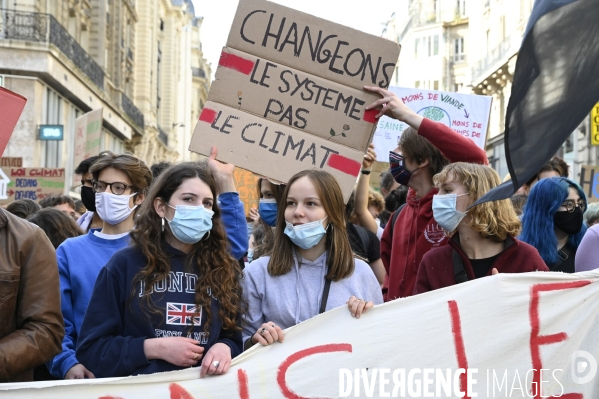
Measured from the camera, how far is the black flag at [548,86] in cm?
261

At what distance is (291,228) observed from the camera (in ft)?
12.5

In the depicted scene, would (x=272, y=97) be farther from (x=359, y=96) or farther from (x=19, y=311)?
(x=19, y=311)

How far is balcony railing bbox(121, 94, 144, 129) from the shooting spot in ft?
125

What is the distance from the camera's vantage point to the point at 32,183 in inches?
463

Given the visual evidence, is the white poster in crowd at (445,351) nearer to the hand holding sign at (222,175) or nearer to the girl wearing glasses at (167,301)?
the girl wearing glasses at (167,301)

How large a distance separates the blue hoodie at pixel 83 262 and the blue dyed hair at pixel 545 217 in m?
1.71

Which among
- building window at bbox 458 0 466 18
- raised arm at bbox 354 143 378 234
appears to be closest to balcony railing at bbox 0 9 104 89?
raised arm at bbox 354 143 378 234

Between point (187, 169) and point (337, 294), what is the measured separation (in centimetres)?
84

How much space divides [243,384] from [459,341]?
2.94 feet

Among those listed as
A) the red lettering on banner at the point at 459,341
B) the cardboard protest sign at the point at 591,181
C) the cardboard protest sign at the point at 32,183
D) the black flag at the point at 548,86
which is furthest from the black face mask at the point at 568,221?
the cardboard protest sign at the point at 32,183

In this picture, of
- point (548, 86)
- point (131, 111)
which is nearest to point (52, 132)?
point (548, 86)

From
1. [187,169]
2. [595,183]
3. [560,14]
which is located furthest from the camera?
[595,183]

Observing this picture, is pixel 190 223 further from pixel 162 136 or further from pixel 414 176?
pixel 162 136

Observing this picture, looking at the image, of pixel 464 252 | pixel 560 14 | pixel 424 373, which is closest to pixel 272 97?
pixel 464 252
